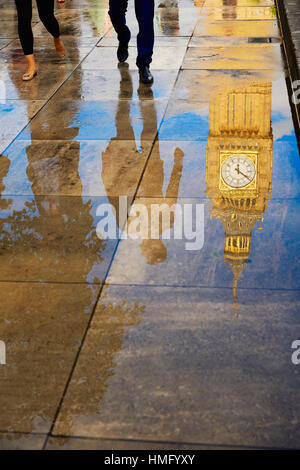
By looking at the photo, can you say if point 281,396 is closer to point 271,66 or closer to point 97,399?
point 97,399

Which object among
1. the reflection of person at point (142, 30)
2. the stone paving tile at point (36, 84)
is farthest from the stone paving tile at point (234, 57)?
the stone paving tile at point (36, 84)

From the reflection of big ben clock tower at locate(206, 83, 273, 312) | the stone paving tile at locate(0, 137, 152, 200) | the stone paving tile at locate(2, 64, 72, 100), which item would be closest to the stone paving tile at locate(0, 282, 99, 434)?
the reflection of big ben clock tower at locate(206, 83, 273, 312)

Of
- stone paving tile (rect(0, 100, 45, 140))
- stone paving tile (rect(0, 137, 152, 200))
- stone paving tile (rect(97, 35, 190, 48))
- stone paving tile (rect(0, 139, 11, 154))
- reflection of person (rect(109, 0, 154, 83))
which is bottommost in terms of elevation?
stone paving tile (rect(97, 35, 190, 48))

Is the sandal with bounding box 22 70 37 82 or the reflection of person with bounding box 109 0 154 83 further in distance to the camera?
the sandal with bounding box 22 70 37 82

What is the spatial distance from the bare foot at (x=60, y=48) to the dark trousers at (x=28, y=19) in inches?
8.8

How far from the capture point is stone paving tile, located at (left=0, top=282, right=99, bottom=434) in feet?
12.0

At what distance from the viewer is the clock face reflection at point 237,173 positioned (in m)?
5.91

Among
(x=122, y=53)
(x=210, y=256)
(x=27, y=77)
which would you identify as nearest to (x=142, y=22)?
(x=122, y=53)

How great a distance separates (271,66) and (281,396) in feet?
22.5

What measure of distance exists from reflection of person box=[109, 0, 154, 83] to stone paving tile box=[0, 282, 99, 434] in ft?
16.7

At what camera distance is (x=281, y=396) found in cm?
370

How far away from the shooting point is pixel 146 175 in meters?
6.45

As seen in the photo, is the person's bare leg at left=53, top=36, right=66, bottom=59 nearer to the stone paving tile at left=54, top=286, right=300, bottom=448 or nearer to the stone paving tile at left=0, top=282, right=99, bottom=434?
the stone paving tile at left=0, top=282, right=99, bottom=434
